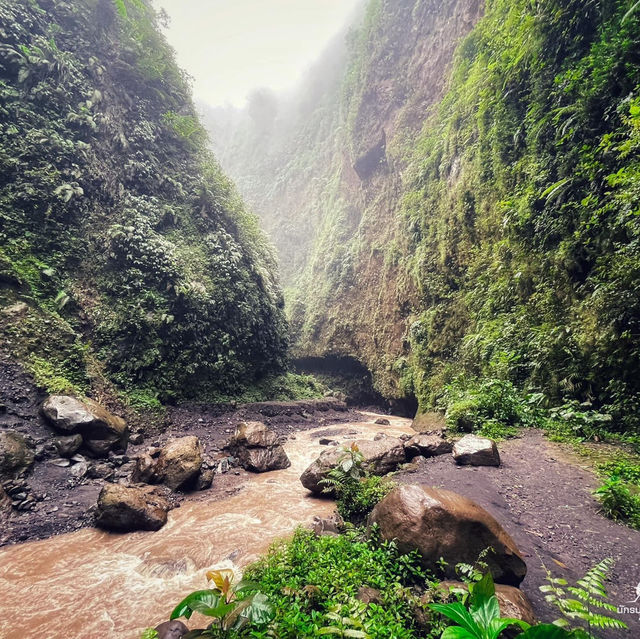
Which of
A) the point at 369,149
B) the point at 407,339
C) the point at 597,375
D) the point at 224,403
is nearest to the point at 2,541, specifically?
the point at 224,403

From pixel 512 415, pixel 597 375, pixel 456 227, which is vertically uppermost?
pixel 456 227

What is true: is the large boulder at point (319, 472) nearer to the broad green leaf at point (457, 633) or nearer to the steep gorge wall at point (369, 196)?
the broad green leaf at point (457, 633)

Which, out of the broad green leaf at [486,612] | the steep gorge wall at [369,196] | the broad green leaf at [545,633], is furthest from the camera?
the steep gorge wall at [369,196]

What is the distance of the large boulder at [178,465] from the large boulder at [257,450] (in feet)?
5.92

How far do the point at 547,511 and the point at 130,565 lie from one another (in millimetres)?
6710

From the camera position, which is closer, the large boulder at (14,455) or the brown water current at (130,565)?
the brown water current at (130,565)

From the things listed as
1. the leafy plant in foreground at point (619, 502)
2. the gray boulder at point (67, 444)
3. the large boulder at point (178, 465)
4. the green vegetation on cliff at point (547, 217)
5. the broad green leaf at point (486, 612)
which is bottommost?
the large boulder at point (178, 465)

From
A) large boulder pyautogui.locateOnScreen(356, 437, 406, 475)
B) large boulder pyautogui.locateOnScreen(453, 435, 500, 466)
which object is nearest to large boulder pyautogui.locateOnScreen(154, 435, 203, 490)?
large boulder pyautogui.locateOnScreen(356, 437, 406, 475)

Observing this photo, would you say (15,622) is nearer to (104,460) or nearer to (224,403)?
(104,460)

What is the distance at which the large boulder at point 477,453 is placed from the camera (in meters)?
6.25

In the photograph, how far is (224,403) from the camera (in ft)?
48.2

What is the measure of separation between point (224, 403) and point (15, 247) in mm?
9520

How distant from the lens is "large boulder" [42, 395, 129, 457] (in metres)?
8.18

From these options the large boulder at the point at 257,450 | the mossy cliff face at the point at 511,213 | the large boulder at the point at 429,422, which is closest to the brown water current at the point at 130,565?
the large boulder at the point at 257,450
